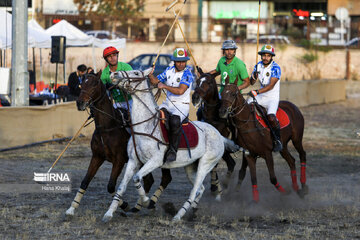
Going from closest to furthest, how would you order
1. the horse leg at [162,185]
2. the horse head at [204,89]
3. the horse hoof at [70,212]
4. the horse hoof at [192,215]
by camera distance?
the horse hoof at [70,212]
the horse hoof at [192,215]
the horse leg at [162,185]
the horse head at [204,89]

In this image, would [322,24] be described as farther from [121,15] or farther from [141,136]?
[141,136]

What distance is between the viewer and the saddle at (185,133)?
31.9 ft

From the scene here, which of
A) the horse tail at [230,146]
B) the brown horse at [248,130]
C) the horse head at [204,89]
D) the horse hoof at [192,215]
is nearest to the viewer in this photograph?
the horse hoof at [192,215]

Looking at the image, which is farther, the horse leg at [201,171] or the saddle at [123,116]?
the horse leg at [201,171]

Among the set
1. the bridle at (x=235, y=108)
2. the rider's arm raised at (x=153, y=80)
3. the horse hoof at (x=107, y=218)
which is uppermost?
the rider's arm raised at (x=153, y=80)

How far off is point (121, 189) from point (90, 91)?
1.45m

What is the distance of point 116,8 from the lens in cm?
4862

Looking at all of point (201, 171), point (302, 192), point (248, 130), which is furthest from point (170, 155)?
point (302, 192)

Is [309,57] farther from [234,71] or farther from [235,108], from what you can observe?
[235,108]

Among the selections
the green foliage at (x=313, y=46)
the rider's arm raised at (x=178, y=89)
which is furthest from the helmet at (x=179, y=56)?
the green foliage at (x=313, y=46)

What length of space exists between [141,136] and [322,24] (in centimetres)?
3616

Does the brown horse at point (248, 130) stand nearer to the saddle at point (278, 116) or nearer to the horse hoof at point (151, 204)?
the saddle at point (278, 116)

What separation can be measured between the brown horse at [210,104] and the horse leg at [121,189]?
5.13 feet

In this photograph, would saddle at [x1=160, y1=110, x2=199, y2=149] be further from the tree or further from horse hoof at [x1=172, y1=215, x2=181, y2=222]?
the tree
